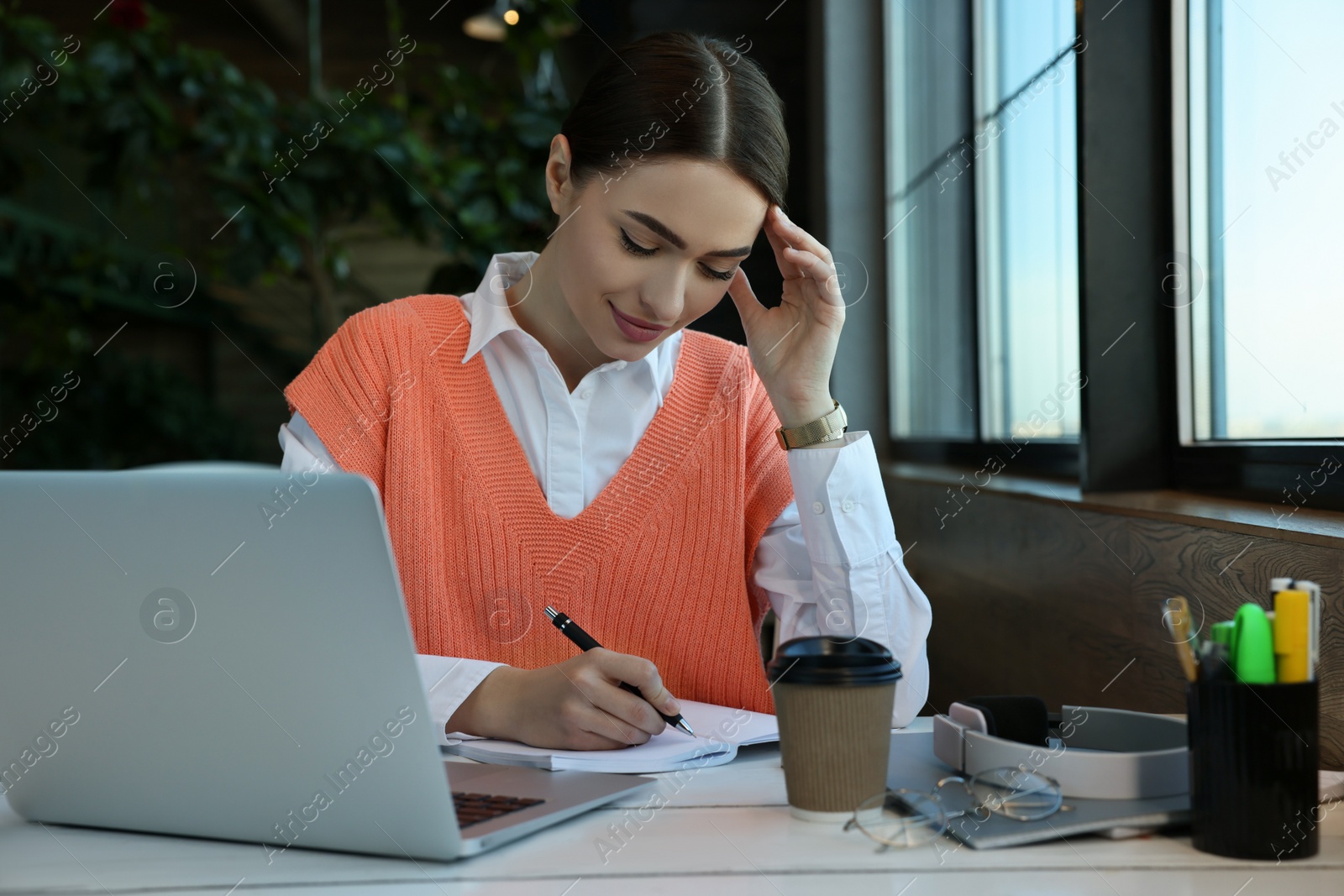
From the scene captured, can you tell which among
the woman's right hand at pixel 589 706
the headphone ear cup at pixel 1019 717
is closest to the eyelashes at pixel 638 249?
the woman's right hand at pixel 589 706

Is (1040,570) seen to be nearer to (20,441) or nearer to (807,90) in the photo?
(807,90)

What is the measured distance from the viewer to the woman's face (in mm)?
1276

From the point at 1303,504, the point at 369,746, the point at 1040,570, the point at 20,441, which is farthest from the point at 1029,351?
the point at 20,441

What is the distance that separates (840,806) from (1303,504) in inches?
31.3

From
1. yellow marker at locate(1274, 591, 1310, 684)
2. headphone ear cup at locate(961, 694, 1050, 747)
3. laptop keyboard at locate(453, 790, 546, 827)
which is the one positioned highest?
yellow marker at locate(1274, 591, 1310, 684)

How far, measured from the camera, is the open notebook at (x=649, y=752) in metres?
0.99

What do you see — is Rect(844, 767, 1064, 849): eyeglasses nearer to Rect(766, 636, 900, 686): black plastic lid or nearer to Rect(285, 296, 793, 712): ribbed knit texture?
Rect(766, 636, 900, 686): black plastic lid

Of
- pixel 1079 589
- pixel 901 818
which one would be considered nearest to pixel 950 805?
pixel 901 818

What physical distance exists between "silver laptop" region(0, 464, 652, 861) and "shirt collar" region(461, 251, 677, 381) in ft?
2.48

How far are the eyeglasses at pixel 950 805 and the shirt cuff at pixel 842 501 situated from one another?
19.1 inches

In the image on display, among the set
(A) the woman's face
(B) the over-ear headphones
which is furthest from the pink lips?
(B) the over-ear headphones

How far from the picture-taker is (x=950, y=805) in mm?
821

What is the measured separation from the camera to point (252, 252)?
291cm

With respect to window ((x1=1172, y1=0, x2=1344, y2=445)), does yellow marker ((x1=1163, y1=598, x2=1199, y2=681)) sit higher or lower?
lower
